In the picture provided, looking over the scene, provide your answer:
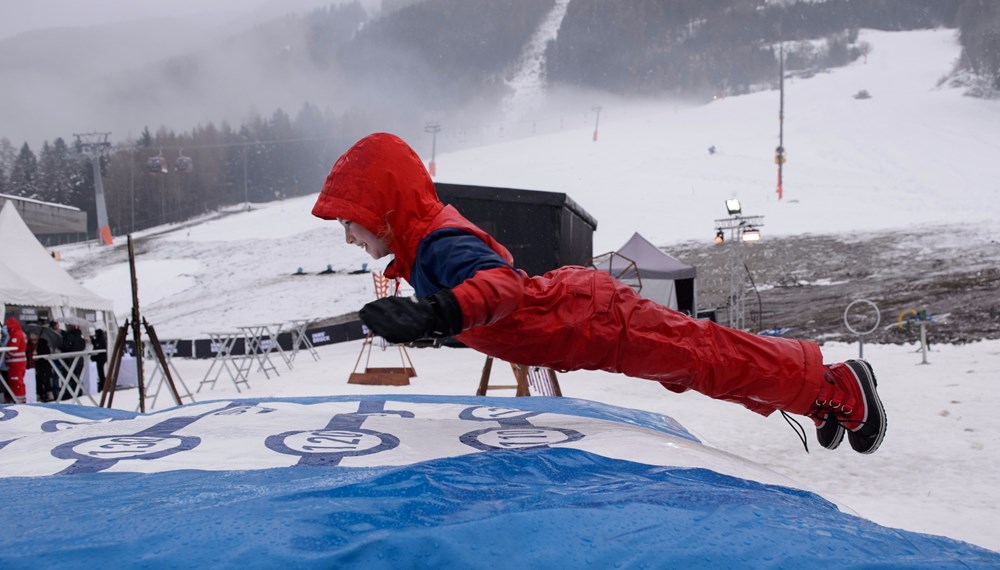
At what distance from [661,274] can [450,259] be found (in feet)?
36.6

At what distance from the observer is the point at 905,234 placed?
60.4 ft

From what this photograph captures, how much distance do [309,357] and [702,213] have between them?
1582 cm

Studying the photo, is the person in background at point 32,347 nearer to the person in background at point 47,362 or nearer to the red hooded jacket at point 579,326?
the person in background at point 47,362

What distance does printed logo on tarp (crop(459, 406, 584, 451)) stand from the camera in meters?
1.87

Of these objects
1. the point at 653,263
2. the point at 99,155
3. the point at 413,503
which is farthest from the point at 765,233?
the point at 99,155

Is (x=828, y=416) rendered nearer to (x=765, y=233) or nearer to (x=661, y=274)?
(x=661, y=274)

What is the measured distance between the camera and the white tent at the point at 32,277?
866 centimetres

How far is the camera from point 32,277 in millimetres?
9328

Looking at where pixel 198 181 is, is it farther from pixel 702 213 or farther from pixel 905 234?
pixel 905 234

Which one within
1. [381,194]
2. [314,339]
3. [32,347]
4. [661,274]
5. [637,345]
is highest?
[381,194]

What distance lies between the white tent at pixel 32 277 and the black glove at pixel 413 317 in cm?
905

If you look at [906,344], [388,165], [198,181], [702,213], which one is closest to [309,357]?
[906,344]

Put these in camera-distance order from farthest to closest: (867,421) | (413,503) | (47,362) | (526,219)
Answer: (526,219), (47,362), (867,421), (413,503)

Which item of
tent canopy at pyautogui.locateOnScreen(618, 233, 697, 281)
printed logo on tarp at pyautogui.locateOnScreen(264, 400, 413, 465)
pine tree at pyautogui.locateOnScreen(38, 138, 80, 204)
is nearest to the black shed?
tent canopy at pyautogui.locateOnScreen(618, 233, 697, 281)
